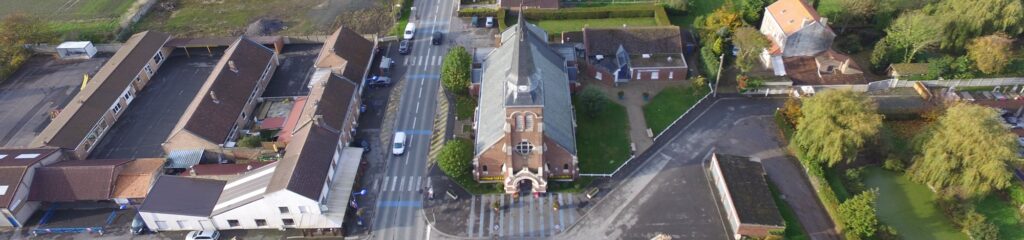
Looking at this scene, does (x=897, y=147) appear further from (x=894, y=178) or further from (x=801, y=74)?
(x=801, y=74)

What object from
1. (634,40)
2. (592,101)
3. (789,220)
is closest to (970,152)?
(789,220)

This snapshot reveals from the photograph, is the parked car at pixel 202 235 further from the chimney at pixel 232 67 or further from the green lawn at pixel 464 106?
the green lawn at pixel 464 106

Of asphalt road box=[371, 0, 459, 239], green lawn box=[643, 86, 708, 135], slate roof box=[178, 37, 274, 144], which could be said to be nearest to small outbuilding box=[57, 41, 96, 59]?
slate roof box=[178, 37, 274, 144]

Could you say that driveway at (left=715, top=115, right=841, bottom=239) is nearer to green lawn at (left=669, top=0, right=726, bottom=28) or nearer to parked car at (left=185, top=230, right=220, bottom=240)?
green lawn at (left=669, top=0, right=726, bottom=28)

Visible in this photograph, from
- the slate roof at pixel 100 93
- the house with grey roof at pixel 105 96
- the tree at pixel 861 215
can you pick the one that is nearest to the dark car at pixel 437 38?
the house with grey roof at pixel 105 96

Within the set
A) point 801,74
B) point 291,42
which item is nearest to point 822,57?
point 801,74

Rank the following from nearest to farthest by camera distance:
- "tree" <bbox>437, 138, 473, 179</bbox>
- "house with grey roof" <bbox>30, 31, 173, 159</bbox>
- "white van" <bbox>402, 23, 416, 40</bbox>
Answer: "tree" <bbox>437, 138, 473, 179</bbox>
"house with grey roof" <bbox>30, 31, 173, 159</bbox>
"white van" <bbox>402, 23, 416, 40</bbox>
